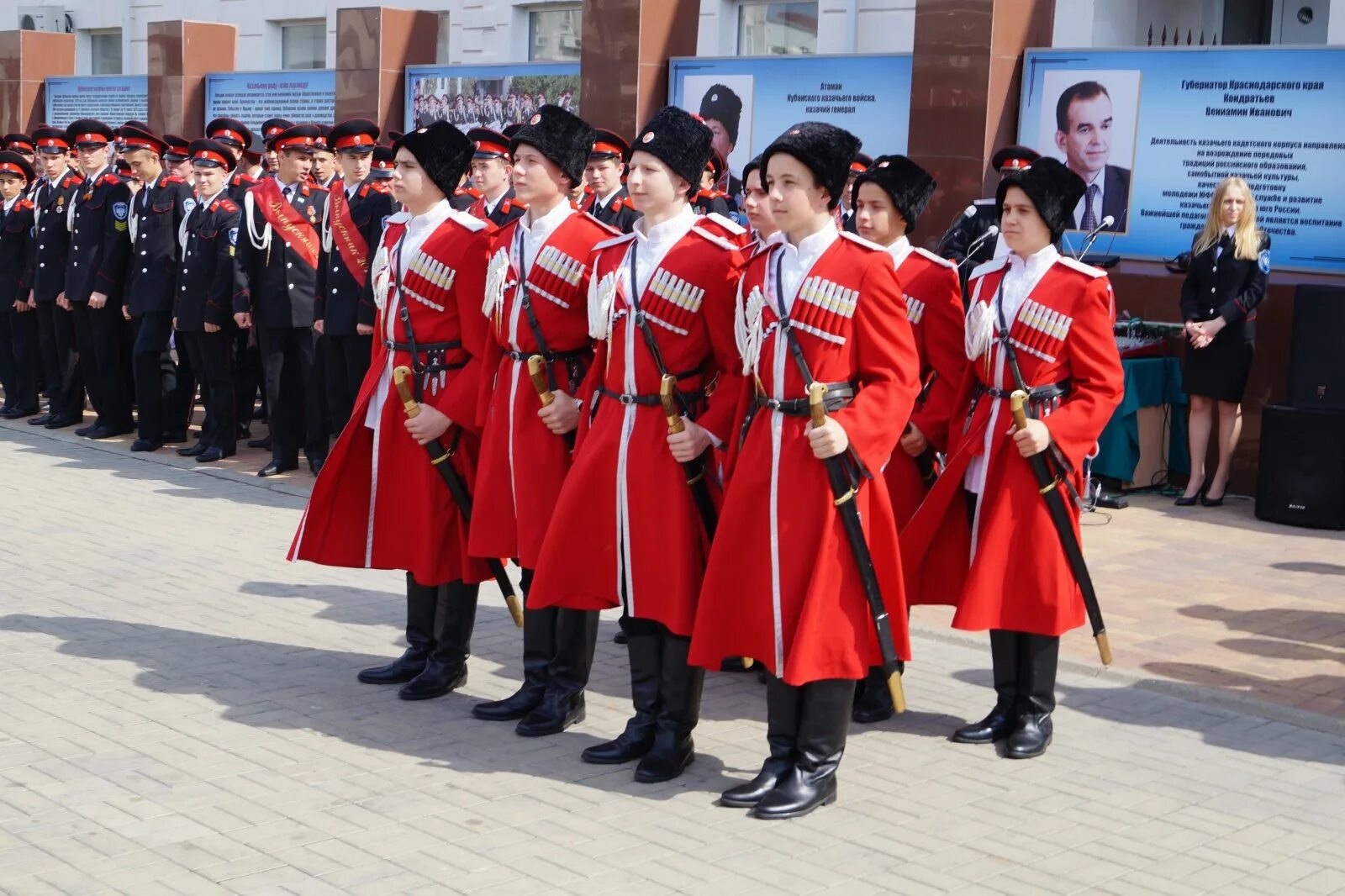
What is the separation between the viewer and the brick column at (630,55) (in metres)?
13.9

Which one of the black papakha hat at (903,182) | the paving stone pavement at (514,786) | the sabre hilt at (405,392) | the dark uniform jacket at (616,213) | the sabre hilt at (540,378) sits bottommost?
the paving stone pavement at (514,786)

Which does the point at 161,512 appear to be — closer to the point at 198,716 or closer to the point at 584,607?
the point at 198,716

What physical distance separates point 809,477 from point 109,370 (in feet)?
29.7

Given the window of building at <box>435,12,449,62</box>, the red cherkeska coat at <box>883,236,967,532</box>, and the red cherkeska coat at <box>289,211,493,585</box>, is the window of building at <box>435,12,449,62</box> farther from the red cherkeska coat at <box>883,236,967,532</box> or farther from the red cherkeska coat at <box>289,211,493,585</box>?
the red cherkeska coat at <box>883,236,967,532</box>

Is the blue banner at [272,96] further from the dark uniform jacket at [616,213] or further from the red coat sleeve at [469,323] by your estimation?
the red coat sleeve at [469,323]

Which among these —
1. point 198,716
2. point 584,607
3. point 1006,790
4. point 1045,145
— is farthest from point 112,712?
point 1045,145

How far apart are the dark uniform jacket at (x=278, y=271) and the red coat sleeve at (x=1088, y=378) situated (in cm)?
656

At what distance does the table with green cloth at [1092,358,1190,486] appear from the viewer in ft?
35.2

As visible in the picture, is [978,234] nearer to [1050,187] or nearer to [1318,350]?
[1318,350]

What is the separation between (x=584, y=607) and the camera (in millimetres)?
5551

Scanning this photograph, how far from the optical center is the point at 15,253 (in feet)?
46.1

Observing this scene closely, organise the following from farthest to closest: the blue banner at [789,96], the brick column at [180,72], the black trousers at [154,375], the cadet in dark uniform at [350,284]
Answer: the brick column at [180,72] → the blue banner at [789,96] → the black trousers at [154,375] → the cadet in dark uniform at [350,284]

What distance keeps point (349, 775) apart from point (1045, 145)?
302 inches

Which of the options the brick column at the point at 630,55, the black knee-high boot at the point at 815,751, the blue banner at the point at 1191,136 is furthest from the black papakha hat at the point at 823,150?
the brick column at the point at 630,55
